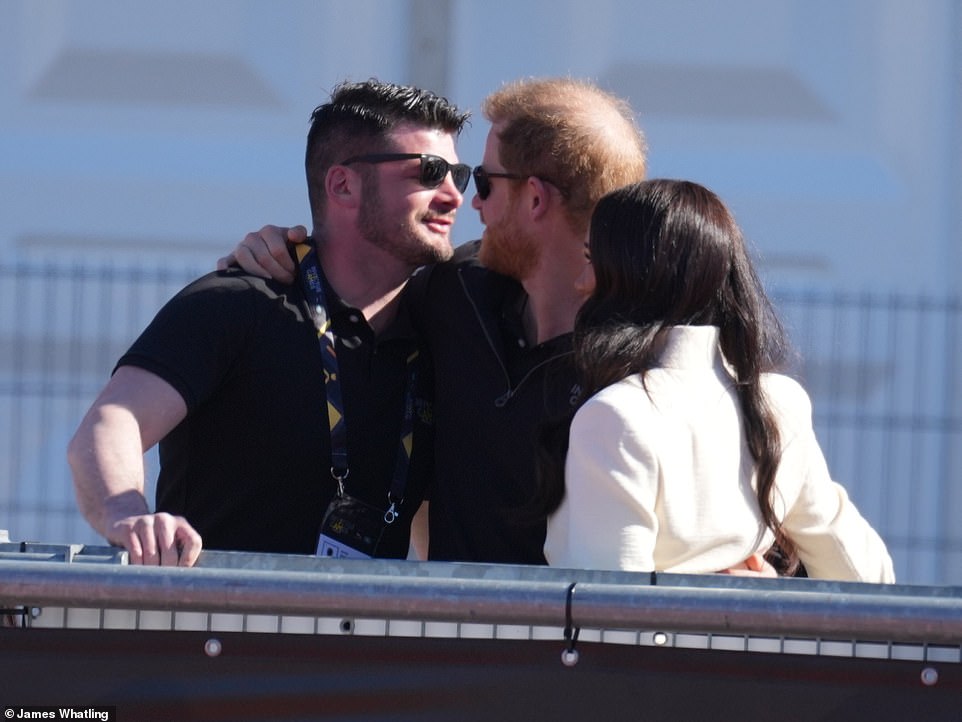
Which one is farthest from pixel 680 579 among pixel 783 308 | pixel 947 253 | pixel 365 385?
pixel 947 253

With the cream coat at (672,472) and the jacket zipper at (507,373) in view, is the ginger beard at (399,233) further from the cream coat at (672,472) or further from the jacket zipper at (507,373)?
the cream coat at (672,472)

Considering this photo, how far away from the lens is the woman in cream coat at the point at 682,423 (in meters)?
1.97

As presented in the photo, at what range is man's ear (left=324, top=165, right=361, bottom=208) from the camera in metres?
2.92

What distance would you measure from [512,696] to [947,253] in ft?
15.4

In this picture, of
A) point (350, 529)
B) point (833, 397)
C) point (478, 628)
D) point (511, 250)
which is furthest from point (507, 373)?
point (833, 397)

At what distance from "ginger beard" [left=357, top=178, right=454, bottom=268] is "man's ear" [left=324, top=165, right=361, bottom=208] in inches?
0.7

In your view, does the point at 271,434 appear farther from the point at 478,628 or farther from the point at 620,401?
the point at 478,628

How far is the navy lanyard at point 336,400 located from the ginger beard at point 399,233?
0.47ft

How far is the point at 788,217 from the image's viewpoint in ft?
18.8

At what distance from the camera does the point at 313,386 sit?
269 cm

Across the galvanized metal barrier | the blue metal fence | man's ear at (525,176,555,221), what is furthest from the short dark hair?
the blue metal fence

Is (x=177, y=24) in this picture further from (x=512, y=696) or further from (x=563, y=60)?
(x=512, y=696)

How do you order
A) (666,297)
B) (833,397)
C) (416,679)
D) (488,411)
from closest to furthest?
1. (416,679)
2. (666,297)
3. (488,411)
4. (833,397)

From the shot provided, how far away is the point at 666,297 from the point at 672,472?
0.87ft
